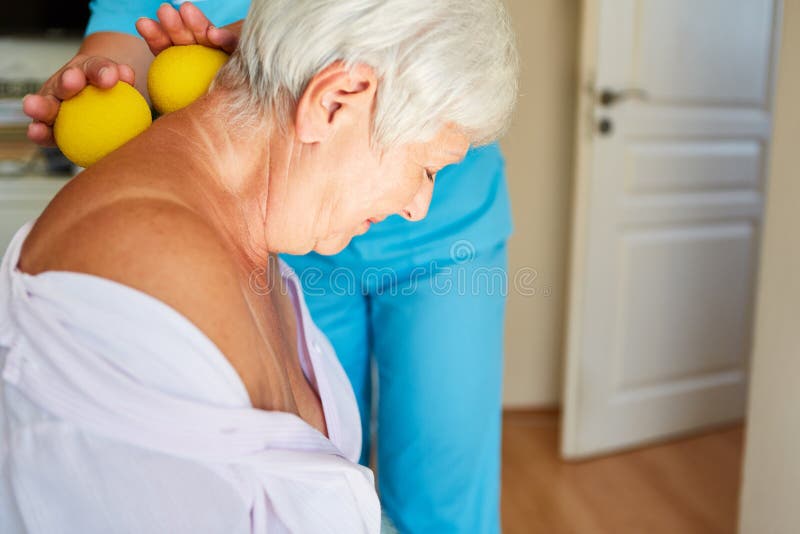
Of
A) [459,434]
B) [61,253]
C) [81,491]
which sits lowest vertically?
[459,434]

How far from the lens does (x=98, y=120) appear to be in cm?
83

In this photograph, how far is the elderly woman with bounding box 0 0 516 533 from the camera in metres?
0.60

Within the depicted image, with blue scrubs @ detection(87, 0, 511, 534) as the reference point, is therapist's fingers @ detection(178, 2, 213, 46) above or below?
above

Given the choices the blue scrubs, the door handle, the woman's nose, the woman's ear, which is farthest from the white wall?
the woman's ear

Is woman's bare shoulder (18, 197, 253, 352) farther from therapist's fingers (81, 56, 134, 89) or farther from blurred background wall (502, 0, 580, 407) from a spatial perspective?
blurred background wall (502, 0, 580, 407)

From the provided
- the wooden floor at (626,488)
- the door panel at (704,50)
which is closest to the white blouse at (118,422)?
the wooden floor at (626,488)

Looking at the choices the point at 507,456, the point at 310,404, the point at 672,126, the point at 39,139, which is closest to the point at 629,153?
the point at 672,126

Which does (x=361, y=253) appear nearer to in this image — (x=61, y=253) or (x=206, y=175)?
(x=206, y=175)

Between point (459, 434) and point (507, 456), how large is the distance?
4.89 feet

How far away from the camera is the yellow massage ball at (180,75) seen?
0.88 metres

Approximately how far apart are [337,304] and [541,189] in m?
Result: 1.67

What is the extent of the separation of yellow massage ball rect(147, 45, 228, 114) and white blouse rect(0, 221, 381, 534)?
33 cm

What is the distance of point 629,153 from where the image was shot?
2.42 meters

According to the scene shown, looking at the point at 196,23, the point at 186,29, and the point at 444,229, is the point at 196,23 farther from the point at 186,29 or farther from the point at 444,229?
the point at 444,229
